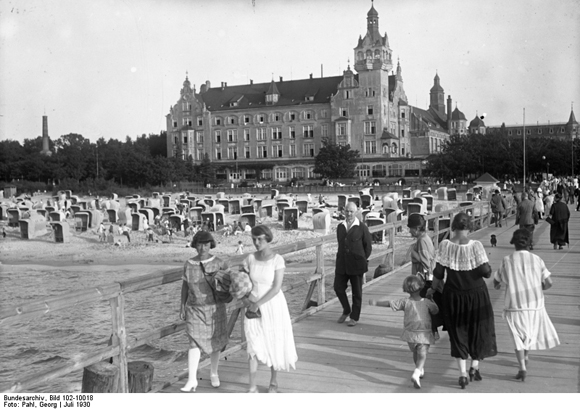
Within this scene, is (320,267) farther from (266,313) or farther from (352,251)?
(266,313)

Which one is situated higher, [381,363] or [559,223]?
[559,223]

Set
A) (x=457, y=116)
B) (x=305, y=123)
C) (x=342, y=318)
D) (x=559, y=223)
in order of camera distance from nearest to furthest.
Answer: (x=342, y=318)
(x=559, y=223)
(x=305, y=123)
(x=457, y=116)

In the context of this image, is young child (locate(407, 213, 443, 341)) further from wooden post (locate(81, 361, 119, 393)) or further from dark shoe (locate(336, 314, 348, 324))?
wooden post (locate(81, 361, 119, 393))

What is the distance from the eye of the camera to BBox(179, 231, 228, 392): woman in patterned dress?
549cm

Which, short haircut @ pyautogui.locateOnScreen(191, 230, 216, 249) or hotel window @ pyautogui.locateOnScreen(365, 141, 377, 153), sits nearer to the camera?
short haircut @ pyautogui.locateOnScreen(191, 230, 216, 249)

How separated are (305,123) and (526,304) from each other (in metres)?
98.4

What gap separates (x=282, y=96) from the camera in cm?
10656

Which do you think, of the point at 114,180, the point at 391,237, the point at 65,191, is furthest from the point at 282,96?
the point at 391,237

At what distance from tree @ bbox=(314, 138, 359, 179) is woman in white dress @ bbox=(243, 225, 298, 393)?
83.0m

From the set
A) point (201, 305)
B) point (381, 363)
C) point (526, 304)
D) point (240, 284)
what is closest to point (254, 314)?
point (240, 284)

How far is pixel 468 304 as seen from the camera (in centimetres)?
575

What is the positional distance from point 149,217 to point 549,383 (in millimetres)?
35208

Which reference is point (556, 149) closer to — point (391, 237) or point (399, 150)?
point (399, 150)

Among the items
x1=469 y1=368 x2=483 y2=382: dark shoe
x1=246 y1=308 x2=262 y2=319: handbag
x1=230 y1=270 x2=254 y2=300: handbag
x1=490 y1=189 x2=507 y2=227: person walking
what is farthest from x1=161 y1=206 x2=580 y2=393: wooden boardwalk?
x1=490 y1=189 x2=507 y2=227: person walking
